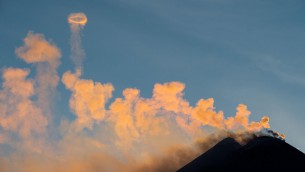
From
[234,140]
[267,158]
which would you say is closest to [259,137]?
[234,140]

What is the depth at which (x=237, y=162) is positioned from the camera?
14975cm

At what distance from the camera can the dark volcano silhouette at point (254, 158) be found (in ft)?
465

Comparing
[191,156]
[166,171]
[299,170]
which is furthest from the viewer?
[191,156]

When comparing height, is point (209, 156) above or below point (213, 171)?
above

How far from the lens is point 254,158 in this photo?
5896 inches

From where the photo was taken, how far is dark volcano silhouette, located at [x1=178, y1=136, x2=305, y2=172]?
141625mm

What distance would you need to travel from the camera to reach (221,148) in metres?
170

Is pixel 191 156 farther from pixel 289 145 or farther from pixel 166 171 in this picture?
pixel 289 145

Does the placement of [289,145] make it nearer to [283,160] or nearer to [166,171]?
[283,160]

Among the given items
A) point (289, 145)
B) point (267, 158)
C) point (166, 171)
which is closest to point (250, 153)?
point (267, 158)

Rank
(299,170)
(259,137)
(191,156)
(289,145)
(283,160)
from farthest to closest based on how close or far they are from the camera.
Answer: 1. (191,156)
2. (259,137)
3. (289,145)
4. (283,160)
5. (299,170)

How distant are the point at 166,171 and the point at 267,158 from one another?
180 ft

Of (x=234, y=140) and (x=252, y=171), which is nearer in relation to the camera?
(x=252, y=171)

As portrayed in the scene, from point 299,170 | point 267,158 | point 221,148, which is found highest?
point 221,148
